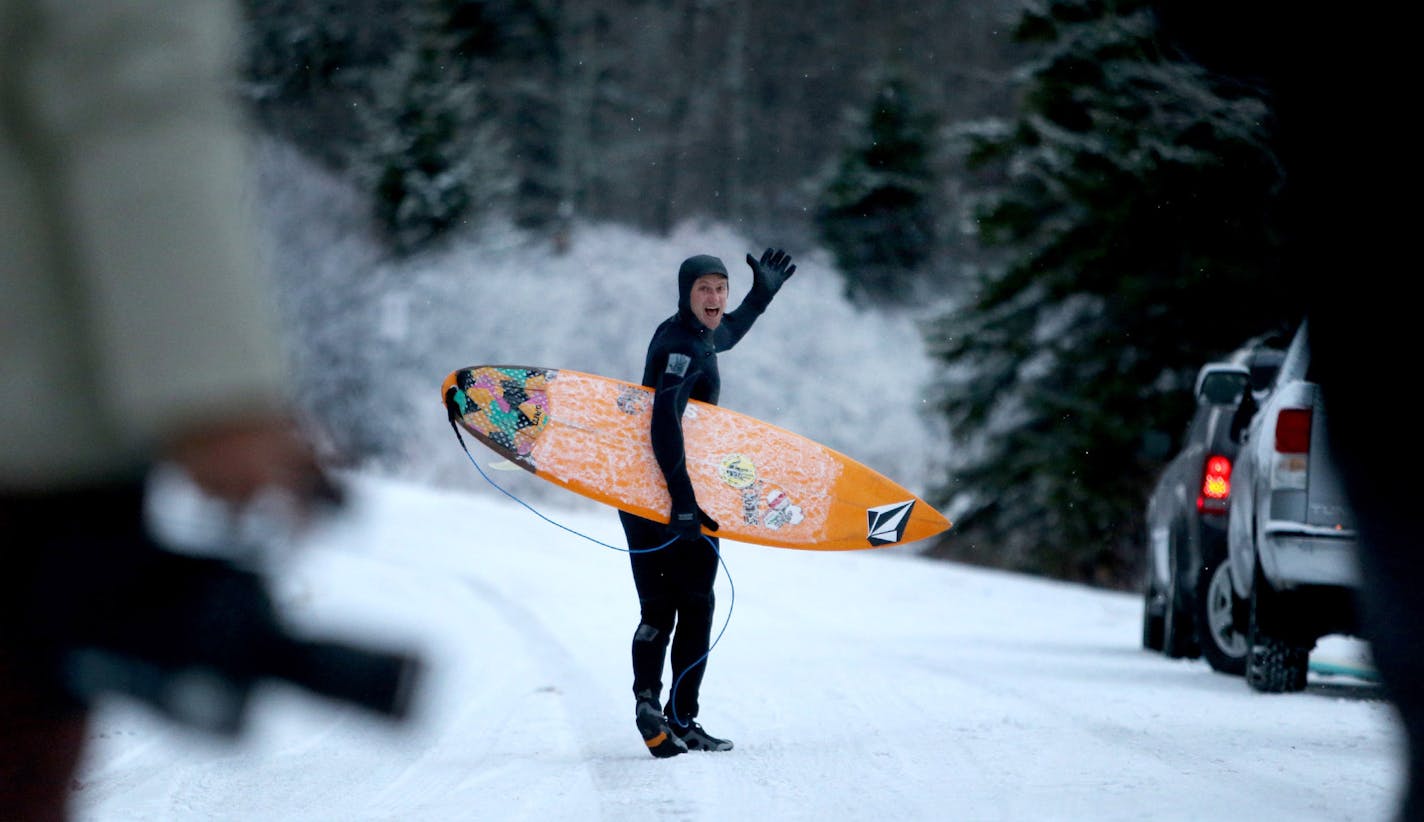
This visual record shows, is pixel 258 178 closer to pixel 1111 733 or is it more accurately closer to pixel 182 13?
pixel 182 13

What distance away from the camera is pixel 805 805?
478cm

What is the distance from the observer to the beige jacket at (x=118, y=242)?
2.95ft

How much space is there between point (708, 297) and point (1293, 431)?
3282 millimetres

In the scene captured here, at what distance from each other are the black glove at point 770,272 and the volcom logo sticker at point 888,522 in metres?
1.16

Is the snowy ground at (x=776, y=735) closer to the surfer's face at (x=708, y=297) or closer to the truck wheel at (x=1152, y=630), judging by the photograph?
the truck wheel at (x=1152, y=630)

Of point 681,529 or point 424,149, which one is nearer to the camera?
point 681,529

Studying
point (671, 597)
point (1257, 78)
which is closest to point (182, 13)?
point (1257, 78)

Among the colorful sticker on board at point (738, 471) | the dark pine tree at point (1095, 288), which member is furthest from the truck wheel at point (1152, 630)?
the dark pine tree at point (1095, 288)

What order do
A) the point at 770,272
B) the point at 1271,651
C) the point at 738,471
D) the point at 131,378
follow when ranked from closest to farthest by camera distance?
the point at 131,378 < the point at 770,272 < the point at 738,471 < the point at 1271,651

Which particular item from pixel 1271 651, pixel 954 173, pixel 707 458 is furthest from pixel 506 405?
pixel 954 173

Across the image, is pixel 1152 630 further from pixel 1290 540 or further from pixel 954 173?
pixel 954 173

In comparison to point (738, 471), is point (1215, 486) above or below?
below

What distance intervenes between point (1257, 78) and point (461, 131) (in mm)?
27068

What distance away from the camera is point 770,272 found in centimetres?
589
